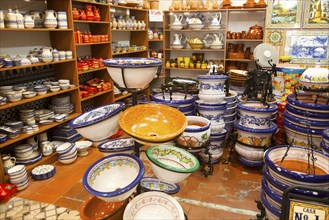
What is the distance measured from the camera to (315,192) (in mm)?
1148

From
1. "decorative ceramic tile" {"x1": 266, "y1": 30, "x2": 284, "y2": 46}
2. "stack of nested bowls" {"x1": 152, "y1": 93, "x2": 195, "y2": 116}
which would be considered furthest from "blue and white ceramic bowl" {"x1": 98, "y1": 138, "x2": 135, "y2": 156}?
"decorative ceramic tile" {"x1": 266, "y1": 30, "x2": 284, "y2": 46}

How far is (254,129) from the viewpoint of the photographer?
271cm

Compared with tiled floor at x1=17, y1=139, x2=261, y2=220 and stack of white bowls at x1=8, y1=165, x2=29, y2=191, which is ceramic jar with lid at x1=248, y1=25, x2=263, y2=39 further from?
stack of white bowls at x1=8, y1=165, x2=29, y2=191

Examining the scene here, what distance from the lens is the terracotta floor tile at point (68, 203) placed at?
7.87 feet

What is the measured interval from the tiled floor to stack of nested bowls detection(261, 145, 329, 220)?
84 centimetres

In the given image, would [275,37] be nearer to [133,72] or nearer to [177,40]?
[177,40]

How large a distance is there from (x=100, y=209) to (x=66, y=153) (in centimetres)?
200

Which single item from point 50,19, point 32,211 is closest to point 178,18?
point 50,19

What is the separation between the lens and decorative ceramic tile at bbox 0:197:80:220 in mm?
2260

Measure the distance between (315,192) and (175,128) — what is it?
68 cm

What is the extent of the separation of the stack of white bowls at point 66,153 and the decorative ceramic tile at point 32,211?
74 cm

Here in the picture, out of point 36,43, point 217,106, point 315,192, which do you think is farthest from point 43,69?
point 315,192

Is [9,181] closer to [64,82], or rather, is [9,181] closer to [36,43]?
[64,82]

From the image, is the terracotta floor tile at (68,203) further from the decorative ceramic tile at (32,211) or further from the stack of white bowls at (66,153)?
the stack of white bowls at (66,153)
